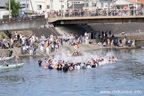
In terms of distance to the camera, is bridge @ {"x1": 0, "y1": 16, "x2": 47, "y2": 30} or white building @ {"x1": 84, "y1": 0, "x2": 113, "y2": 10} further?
white building @ {"x1": 84, "y1": 0, "x2": 113, "y2": 10}

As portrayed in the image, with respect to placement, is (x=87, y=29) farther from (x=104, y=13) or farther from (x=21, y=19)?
(x=21, y=19)

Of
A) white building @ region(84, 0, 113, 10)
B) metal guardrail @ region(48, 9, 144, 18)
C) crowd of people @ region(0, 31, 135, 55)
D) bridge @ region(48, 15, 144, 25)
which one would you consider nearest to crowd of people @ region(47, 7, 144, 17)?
metal guardrail @ region(48, 9, 144, 18)

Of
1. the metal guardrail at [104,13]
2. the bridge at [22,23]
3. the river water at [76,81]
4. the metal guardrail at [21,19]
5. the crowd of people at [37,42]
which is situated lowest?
the river water at [76,81]

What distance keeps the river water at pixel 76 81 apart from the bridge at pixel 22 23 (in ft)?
67.0

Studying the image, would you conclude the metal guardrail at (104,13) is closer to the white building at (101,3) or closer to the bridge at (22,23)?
the bridge at (22,23)

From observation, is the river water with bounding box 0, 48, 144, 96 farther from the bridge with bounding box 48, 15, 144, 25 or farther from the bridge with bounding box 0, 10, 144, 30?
the bridge with bounding box 48, 15, 144, 25

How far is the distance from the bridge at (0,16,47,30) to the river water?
20424 mm

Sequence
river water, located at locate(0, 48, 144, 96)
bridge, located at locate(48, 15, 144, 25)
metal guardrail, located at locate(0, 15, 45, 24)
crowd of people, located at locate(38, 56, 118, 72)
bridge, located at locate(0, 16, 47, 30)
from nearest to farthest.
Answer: river water, located at locate(0, 48, 144, 96), crowd of people, located at locate(38, 56, 118, 72), bridge, located at locate(0, 16, 47, 30), metal guardrail, located at locate(0, 15, 45, 24), bridge, located at locate(48, 15, 144, 25)

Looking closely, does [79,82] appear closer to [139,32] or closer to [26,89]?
[26,89]

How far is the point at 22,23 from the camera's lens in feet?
273

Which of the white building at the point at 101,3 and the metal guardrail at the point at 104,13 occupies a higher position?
the white building at the point at 101,3

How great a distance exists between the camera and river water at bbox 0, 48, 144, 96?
44.9 metres

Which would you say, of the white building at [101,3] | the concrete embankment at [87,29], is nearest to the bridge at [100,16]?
the concrete embankment at [87,29]

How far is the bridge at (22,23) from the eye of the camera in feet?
266
